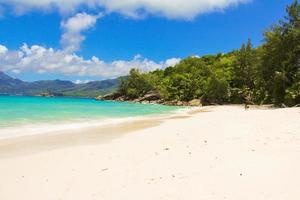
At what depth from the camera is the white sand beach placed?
6.75m

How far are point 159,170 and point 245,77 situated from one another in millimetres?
67225

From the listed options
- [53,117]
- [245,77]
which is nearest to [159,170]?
[53,117]

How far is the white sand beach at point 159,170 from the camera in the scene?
6.75 meters

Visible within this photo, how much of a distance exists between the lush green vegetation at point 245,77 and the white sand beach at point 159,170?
31.8 meters

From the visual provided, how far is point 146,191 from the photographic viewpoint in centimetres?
687

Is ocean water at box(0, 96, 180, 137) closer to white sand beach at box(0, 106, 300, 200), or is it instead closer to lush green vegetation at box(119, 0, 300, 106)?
white sand beach at box(0, 106, 300, 200)

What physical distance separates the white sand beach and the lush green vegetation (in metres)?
31.8

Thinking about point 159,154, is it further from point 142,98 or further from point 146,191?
point 142,98

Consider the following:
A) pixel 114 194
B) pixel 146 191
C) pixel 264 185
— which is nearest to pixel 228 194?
pixel 264 185

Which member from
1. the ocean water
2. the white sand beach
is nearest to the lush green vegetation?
the ocean water

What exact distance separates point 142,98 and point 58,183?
8876cm

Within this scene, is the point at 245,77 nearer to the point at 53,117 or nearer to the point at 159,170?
the point at 53,117

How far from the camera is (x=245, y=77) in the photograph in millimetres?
72062

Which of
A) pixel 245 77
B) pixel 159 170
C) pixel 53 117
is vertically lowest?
pixel 159 170
